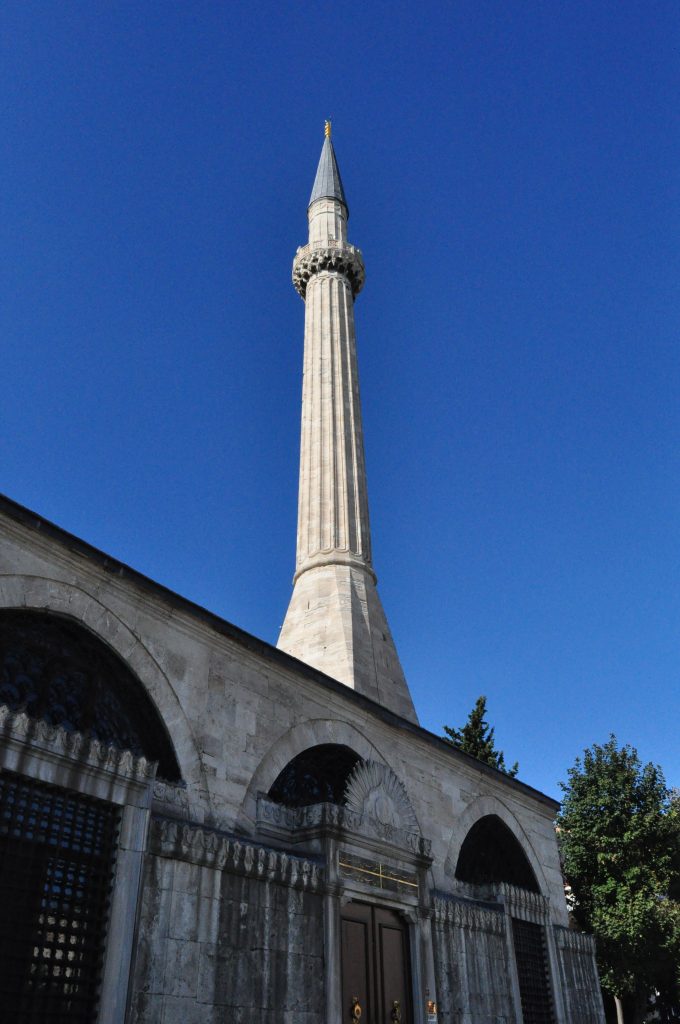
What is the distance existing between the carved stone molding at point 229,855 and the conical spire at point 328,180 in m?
23.0

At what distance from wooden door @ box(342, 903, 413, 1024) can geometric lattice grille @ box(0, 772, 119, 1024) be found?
3.53 m

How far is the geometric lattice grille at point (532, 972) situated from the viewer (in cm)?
1266

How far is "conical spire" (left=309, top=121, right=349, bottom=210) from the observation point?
27.2 meters

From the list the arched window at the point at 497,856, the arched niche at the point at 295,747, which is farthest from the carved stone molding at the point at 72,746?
the arched window at the point at 497,856

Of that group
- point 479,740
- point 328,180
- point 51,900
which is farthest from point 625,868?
point 328,180

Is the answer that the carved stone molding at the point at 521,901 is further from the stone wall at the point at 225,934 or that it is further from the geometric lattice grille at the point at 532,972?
the stone wall at the point at 225,934

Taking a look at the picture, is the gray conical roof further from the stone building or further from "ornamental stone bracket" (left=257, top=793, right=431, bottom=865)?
"ornamental stone bracket" (left=257, top=793, right=431, bottom=865)

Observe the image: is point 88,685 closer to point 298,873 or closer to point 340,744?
point 298,873

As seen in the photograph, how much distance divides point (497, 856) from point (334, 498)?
9.05m

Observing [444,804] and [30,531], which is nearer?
[30,531]

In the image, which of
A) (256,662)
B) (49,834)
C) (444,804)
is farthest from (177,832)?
A: (444,804)

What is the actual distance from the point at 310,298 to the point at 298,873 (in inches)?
741

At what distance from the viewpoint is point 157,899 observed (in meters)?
7.32

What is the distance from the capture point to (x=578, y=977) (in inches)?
563
